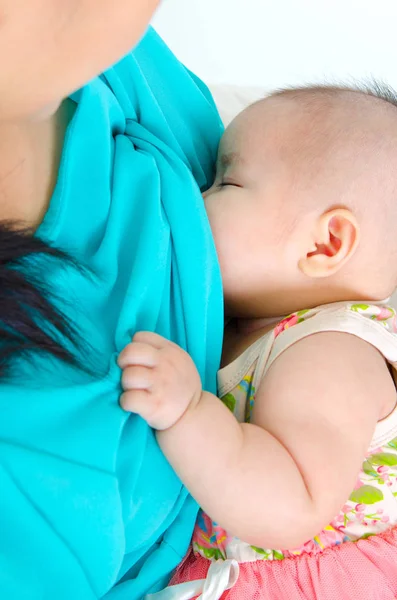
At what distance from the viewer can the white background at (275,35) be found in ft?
5.42

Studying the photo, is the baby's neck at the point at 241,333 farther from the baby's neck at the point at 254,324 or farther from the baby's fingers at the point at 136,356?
the baby's fingers at the point at 136,356

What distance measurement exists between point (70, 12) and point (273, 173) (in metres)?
0.42

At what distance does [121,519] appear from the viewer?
0.57 m

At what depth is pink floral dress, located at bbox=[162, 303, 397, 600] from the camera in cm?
71

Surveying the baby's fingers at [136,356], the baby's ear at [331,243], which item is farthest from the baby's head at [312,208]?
the baby's fingers at [136,356]

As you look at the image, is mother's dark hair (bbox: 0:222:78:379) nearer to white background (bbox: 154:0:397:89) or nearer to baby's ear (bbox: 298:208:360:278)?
baby's ear (bbox: 298:208:360:278)

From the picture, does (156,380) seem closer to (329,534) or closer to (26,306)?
(26,306)

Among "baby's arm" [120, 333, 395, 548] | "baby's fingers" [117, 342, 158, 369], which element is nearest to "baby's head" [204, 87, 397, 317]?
"baby's arm" [120, 333, 395, 548]

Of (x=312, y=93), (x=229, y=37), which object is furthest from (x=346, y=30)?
(x=312, y=93)

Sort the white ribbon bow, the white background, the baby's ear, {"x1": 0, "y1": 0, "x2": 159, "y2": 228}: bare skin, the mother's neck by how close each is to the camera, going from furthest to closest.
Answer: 1. the white background
2. the baby's ear
3. the white ribbon bow
4. the mother's neck
5. {"x1": 0, "y1": 0, "x2": 159, "y2": 228}: bare skin

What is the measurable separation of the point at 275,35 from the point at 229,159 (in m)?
0.93

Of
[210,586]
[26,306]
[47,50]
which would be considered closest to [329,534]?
[210,586]

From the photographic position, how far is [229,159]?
880mm

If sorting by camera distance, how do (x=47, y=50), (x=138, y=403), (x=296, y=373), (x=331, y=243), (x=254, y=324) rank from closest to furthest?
(x=47, y=50) → (x=138, y=403) → (x=296, y=373) → (x=331, y=243) → (x=254, y=324)
